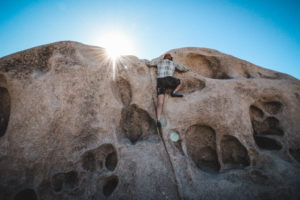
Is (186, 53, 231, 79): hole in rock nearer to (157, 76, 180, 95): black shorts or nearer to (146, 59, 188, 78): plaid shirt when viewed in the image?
(146, 59, 188, 78): plaid shirt

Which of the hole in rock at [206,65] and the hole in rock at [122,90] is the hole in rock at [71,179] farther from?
the hole in rock at [206,65]

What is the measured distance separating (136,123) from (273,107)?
4.62 meters

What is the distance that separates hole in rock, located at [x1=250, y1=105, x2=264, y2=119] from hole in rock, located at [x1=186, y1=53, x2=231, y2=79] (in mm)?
1588

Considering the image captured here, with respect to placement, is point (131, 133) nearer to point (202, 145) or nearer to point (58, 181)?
point (58, 181)

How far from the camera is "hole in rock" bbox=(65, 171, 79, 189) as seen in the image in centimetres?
329

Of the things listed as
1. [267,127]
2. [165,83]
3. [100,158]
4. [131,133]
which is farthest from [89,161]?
[267,127]

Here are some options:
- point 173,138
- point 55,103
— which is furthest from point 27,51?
point 173,138

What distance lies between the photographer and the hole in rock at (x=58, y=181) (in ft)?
10.5

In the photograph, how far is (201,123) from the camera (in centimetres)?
435

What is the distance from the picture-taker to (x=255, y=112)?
16.3 ft

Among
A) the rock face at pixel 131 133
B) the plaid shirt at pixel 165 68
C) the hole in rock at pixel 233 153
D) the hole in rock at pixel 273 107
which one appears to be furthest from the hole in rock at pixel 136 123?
the hole in rock at pixel 273 107

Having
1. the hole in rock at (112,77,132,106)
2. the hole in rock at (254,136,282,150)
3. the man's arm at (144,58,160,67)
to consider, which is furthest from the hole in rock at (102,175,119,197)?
the hole in rock at (254,136,282,150)

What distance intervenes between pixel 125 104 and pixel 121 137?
1.00 meters

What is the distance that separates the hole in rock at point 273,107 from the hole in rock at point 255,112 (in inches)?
10.3
